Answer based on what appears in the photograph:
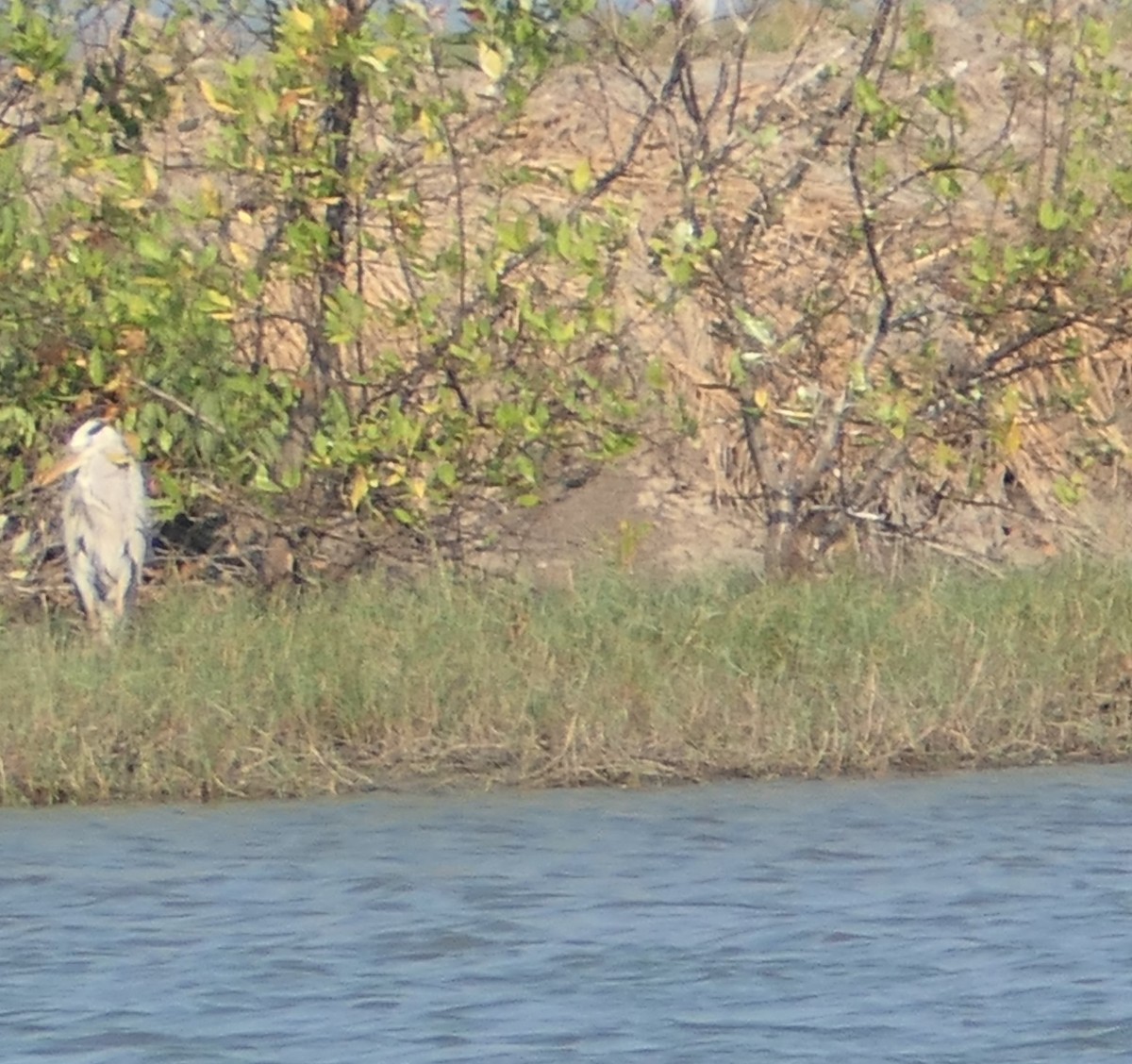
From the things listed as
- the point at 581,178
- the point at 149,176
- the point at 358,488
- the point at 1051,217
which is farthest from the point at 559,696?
the point at 1051,217

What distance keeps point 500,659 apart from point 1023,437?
3567 millimetres

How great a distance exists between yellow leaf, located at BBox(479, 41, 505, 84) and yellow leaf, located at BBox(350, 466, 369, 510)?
1.32 meters

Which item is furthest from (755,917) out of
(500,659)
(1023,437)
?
(1023,437)

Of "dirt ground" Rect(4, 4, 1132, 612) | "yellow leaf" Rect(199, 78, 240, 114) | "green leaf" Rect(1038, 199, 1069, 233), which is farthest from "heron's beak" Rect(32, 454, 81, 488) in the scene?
"green leaf" Rect(1038, 199, 1069, 233)

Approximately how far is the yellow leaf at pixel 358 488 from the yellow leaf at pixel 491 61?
132 cm

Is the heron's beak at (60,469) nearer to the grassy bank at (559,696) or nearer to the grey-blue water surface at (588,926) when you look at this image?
the grassy bank at (559,696)

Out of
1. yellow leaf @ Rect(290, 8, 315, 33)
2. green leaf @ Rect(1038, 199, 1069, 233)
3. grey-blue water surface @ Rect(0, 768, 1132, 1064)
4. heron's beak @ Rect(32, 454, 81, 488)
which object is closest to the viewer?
grey-blue water surface @ Rect(0, 768, 1132, 1064)

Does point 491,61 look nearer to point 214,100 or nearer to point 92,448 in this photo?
point 214,100

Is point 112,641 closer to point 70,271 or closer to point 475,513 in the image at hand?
point 70,271

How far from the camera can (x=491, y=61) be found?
8445 millimetres

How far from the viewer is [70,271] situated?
866 centimetres

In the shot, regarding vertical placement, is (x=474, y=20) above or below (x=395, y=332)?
above

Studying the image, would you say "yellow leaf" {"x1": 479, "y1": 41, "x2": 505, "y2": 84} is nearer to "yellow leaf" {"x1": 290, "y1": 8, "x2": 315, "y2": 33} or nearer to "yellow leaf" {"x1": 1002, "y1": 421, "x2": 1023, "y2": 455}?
"yellow leaf" {"x1": 290, "y1": 8, "x2": 315, "y2": 33}

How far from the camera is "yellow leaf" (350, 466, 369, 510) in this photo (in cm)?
865
